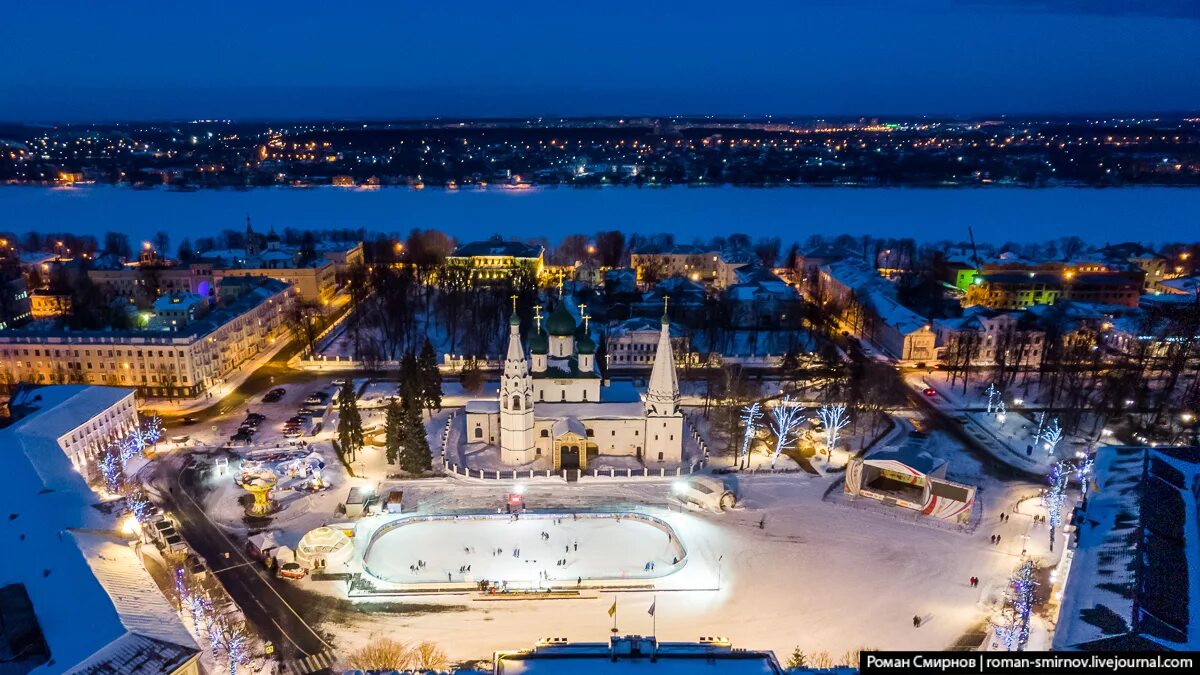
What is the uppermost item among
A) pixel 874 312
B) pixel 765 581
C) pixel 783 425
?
pixel 874 312

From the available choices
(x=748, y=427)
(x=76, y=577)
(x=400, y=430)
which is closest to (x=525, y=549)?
(x=400, y=430)

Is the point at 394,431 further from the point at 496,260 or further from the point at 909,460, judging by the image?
the point at 496,260

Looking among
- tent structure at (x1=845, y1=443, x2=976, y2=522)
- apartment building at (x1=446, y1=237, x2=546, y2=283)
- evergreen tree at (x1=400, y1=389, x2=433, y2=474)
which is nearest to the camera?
tent structure at (x1=845, y1=443, x2=976, y2=522)

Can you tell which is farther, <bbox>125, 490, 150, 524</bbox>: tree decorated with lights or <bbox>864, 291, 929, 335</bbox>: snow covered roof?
<bbox>864, 291, 929, 335</bbox>: snow covered roof

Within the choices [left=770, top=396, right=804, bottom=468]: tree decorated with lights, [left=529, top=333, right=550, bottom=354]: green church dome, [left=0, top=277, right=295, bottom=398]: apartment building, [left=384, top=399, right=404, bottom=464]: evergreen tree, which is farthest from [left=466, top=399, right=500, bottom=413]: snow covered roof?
[left=0, top=277, right=295, bottom=398]: apartment building

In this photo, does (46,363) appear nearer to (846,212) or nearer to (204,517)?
(204,517)

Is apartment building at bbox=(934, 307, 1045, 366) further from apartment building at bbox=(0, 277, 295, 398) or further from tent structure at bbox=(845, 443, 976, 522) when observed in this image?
apartment building at bbox=(0, 277, 295, 398)

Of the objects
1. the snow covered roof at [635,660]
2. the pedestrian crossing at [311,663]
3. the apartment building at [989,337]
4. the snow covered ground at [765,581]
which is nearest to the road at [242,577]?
the pedestrian crossing at [311,663]
